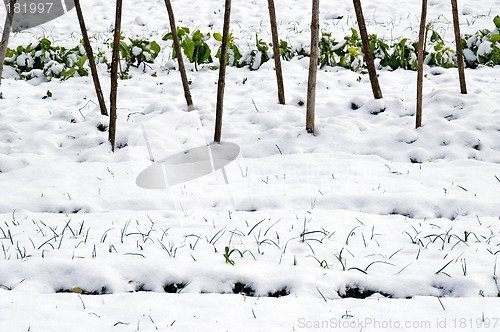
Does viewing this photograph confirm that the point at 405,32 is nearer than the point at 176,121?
No

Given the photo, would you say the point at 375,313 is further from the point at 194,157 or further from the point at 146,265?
the point at 194,157

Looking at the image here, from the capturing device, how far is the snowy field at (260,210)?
256 centimetres

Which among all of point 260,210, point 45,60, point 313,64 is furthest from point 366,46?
point 45,60

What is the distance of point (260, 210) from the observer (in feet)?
12.1

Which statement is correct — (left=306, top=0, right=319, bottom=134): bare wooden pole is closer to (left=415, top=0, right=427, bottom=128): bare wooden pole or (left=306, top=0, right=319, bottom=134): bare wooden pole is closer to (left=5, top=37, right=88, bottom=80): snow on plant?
(left=415, top=0, right=427, bottom=128): bare wooden pole

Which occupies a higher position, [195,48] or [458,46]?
[458,46]

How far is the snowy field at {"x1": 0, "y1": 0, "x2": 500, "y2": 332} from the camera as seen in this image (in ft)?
8.41

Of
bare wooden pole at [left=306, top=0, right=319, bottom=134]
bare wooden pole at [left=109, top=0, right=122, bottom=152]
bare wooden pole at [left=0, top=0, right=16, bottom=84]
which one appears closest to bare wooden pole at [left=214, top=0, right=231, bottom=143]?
bare wooden pole at [left=306, top=0, right=319, bottom=134]

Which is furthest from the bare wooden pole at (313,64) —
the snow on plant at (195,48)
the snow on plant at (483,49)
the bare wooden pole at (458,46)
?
the snow on plant at (483,49)

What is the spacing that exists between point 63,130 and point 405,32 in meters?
5.28

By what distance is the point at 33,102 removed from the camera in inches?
240

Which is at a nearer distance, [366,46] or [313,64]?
[313,64]

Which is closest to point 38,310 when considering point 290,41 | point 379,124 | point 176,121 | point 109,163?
point 109,163

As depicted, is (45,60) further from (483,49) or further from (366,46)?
(483,49)
